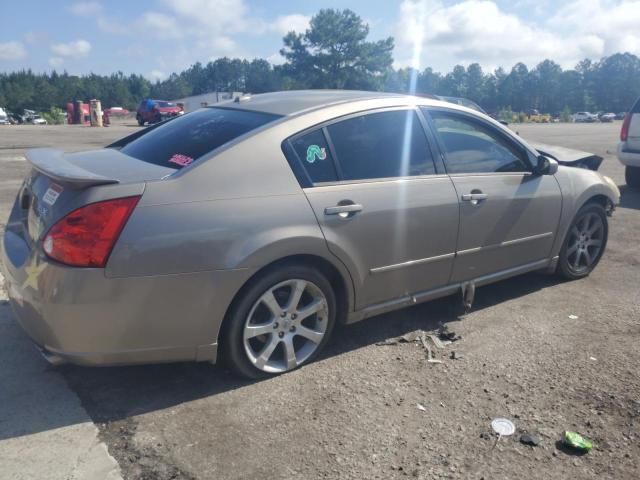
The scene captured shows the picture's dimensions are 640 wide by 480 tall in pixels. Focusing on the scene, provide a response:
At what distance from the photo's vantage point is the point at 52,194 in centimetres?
296

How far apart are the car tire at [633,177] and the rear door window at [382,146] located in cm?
781

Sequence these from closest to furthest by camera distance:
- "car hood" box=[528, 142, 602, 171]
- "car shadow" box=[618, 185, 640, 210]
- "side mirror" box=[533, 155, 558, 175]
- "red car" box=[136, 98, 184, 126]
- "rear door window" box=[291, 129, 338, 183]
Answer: "rear door window" box=[291, 129, 338, 183], "side mirror" box=[533, 155, 558, 175], "car hood" box=[528, 142, 602, 171], "car shadow" box=[618, 185, 640, 210], "red car" box=[136, 98, 184, 126]

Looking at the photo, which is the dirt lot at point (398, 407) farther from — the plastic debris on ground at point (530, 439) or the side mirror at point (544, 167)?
the side mirror at point (544, 167)

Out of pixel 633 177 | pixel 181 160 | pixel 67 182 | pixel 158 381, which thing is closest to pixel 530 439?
pixel 158 381

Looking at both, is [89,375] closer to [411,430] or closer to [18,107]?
[411,430]

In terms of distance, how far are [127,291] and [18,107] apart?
104 meters

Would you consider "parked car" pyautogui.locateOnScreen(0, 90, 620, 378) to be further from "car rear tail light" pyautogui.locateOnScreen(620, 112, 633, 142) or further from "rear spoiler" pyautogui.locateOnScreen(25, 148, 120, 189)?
"car rear tail light" pyautogui.locateOnScreen(620, 112, 633, 142)

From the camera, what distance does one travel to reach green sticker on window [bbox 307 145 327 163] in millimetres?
3414

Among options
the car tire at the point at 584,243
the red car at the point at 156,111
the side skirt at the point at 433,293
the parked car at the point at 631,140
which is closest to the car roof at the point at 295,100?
the side skirt at the point at 433,293

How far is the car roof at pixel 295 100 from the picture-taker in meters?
3.64

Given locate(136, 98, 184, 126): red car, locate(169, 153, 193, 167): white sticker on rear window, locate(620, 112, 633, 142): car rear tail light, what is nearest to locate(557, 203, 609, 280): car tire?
locate(169, 153, 193, 167): white sticker on rear window

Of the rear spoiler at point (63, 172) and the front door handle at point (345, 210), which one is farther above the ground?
the rear spoiler at point (63, 172)

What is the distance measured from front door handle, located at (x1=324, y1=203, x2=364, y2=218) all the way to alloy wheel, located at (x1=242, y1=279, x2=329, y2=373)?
43cm

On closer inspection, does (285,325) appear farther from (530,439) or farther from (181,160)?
(530,439)
